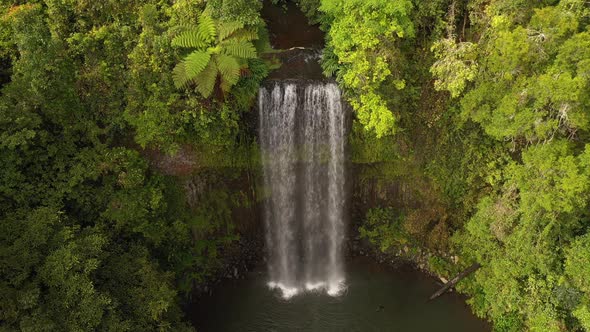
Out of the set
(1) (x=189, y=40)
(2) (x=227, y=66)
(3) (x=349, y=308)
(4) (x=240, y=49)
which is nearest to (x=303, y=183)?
(3) (x=349, y=308)

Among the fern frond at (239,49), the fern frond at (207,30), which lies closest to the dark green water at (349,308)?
the fern frond at (239,49)

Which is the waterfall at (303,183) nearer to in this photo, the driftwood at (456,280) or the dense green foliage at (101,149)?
the dense green foliage at (101,149)

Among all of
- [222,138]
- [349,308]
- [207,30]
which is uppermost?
[207,30]

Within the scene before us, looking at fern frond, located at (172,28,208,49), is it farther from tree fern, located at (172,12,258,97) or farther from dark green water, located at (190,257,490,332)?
dark green water, located at (190,257,490,332)

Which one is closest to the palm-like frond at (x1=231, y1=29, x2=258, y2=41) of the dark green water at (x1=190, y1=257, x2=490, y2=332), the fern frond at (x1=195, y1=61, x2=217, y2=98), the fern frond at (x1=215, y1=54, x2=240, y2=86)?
the fern frond at (x1=215, y1=54, x2=240, y2=86)

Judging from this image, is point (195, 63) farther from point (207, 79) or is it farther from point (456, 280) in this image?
point (456, 280)

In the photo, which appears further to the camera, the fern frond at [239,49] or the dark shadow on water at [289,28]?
the dark shadow on water at [289,28]

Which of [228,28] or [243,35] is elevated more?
[228,28]
